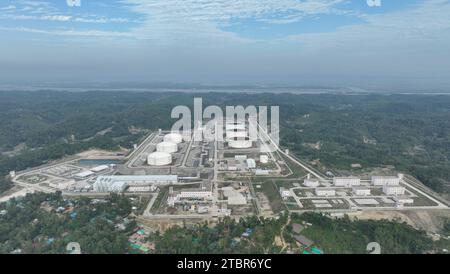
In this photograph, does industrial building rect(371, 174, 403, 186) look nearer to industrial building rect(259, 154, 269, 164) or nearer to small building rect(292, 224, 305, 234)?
industrial building rect(259, 154, 269, 164)

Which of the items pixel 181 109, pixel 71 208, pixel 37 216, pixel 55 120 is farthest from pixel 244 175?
pixel 55 120

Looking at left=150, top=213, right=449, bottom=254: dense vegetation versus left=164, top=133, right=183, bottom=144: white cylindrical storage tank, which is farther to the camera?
left=164, top=133, right=183, bottom=144: white cylindrical storage tank

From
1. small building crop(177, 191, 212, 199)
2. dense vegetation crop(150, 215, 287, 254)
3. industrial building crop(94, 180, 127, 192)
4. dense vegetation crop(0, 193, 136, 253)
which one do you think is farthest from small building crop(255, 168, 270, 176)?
industrial building crop(94, 180, 127, 192)

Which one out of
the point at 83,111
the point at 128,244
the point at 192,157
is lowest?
the point at 128,244

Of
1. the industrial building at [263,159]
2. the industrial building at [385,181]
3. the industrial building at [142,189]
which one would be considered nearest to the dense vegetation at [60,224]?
the industrial building at [142,189]

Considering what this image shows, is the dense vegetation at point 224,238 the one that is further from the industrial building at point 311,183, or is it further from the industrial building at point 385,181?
the industrial building at point 385,181

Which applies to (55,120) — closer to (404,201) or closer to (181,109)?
(181,109)
